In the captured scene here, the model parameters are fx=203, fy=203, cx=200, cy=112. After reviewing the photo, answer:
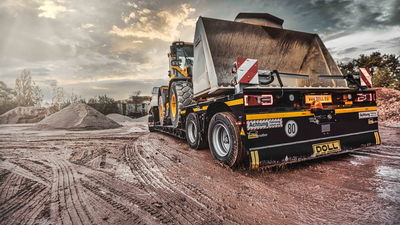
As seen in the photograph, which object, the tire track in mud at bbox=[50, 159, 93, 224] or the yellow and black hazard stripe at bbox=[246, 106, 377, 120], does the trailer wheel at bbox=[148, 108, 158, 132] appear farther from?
the yellow and black hazard stripe at bbox=[246, 106, 377, 120]

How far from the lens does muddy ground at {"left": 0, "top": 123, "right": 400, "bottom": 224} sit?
5.82ft

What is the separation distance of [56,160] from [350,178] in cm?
511

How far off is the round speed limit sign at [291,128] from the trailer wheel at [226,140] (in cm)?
73

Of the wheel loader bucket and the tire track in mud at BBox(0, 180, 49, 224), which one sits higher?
the wheel loader bucket

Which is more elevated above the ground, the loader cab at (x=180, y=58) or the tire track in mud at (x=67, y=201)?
the loader cab at (x=180, y=58)

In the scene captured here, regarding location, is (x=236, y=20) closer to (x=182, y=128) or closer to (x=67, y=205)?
(x=182, y=128)

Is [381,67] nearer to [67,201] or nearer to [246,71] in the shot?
[246,71]

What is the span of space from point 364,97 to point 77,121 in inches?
504

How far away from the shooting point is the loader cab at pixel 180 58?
6.43 metres

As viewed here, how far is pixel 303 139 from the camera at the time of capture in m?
3.08

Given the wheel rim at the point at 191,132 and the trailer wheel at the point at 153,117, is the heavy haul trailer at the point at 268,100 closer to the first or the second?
the wheel rim at the point at 191,132

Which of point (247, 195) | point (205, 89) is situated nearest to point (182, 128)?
point (205, 89)

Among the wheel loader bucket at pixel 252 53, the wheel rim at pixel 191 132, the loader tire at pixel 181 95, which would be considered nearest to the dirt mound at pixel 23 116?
the loader tire at pixel 181 95

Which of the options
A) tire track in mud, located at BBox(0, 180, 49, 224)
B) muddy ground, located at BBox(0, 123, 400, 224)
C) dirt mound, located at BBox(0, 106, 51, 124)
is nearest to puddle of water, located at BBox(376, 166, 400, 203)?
muddy ground, located at BBox(0, 123, 400, 224)
